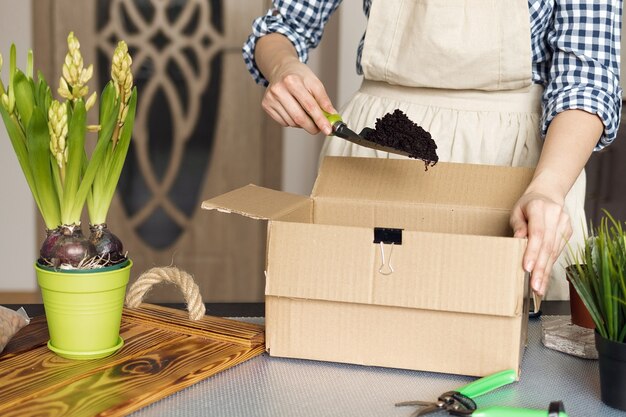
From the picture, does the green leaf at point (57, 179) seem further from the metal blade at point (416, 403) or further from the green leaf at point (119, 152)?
the metal blade at point (416, 403)

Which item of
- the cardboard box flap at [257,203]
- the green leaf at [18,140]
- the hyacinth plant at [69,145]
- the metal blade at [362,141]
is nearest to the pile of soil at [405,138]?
the metal blade at [362,141]

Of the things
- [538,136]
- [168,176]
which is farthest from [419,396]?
[168,176]

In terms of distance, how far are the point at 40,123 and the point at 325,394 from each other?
46 centimetres

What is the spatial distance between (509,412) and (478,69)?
844mm

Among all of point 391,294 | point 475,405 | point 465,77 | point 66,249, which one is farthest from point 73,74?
point 465,77

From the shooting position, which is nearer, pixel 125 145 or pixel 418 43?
pixel 125 145

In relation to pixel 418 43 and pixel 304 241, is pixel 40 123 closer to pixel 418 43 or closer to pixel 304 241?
pixel 304 241

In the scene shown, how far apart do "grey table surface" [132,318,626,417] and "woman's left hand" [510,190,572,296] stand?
12 centimetres

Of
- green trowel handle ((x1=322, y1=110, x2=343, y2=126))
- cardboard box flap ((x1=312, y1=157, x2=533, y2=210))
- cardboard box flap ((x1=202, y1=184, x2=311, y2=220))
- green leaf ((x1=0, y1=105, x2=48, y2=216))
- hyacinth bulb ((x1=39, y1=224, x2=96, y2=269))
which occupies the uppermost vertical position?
green trowel handle ((x1=322, y1=110, x2=343, y2=126))

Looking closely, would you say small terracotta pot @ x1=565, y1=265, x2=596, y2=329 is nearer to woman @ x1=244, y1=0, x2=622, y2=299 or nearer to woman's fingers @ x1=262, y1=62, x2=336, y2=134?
woman @ x1=244, y1=0, x2=622, y2=299

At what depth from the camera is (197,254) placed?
12.1ft

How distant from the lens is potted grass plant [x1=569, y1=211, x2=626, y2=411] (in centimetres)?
93

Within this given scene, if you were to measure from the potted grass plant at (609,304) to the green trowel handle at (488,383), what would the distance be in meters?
0.11

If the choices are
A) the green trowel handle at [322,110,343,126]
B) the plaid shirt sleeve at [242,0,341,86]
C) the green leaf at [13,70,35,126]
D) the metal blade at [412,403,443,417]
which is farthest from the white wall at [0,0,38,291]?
the metal blade at [412,403,443,417]
